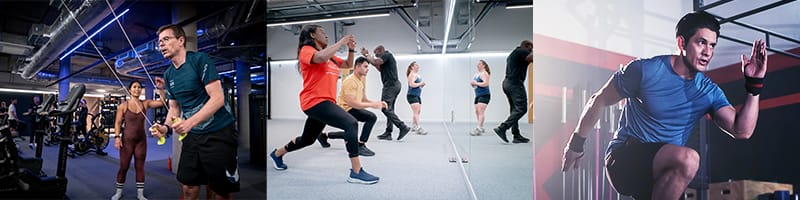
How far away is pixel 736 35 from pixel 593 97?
0.57 meters

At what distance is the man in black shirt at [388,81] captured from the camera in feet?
6.50

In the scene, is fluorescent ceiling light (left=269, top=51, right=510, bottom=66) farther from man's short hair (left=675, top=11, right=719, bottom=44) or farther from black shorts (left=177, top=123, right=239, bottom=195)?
man's short hair (left=675, top=11, right=719, bottom=44)

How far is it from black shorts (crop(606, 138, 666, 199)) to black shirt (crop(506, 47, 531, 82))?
20.0 inches

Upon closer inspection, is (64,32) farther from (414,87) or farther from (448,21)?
(448,21)

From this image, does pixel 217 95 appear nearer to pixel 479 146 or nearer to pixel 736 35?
pixel 479 146

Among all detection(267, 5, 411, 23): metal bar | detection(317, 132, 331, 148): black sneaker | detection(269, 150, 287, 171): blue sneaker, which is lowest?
detection(269, 150, 287, 171): blue sneaker

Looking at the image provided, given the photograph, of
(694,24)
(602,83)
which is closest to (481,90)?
(602,83)

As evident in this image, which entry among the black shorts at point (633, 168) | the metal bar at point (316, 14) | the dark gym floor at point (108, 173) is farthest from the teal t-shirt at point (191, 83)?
the black shorts at point (633, 168)

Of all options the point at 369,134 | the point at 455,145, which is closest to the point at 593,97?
the point at 455,145

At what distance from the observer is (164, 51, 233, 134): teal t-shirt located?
1918 millimetres

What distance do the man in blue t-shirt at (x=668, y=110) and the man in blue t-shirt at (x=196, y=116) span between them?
1.94 m

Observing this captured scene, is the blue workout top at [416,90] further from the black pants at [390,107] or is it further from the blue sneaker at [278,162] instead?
the blue sneaker at [278,162]

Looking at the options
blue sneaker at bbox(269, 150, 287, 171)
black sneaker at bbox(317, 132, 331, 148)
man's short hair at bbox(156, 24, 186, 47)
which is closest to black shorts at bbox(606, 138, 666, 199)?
black sneaker at bbox(317, 132, 331, 148)

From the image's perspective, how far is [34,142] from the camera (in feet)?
6.88
